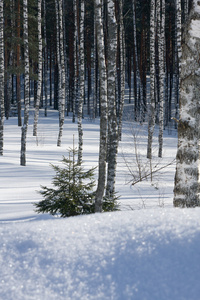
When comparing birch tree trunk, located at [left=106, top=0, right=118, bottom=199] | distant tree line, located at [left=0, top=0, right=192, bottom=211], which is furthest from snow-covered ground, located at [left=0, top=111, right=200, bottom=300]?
birch tree trunk, located at [left=106, top=0, right=118, bottom=199]

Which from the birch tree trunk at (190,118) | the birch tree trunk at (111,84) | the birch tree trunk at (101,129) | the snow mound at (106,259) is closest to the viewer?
the snow mound at (106,259)

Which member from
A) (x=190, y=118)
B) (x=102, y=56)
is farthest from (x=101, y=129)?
(x=190, y=118)

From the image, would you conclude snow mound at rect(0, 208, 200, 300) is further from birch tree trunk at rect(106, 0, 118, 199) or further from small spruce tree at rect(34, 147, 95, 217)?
birch tree trunk at rect(106, 0, 118, 199)

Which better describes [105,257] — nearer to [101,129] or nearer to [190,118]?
[190,118]

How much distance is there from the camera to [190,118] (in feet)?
14.1

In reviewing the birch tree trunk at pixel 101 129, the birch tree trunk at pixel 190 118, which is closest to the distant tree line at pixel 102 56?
the birch tree trunk at pixel 101 129

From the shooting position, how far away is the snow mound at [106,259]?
74.4 inches

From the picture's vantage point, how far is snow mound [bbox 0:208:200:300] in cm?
189

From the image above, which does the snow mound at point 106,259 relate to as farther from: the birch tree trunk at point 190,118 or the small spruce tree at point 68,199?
the small spruce tree at point 68,199

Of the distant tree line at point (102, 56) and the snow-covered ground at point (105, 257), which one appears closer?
the snow-covered ground at point (105, 257)

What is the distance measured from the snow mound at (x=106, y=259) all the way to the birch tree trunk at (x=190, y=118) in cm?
180

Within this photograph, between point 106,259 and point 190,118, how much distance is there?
8.85ft

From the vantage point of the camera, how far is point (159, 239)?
222cm

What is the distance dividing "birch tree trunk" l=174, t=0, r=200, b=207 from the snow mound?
180 cm
